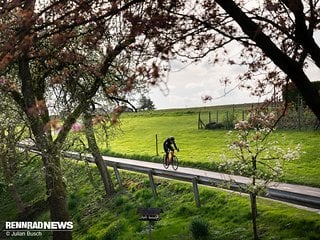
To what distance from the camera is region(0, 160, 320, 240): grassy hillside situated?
12.8 m

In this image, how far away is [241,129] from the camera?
537 inches

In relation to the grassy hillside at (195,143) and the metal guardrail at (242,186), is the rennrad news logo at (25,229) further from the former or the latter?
the grassy hillside at (195,143)

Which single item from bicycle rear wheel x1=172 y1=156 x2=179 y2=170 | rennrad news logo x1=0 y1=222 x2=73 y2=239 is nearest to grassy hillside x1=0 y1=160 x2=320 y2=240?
rennrad news logo x1=0 y1=222 x2=73 y2=239

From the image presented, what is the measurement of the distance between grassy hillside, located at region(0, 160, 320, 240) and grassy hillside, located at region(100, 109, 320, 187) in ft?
6.10

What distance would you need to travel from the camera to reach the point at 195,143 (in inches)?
1353

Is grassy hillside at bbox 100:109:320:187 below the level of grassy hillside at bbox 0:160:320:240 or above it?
above

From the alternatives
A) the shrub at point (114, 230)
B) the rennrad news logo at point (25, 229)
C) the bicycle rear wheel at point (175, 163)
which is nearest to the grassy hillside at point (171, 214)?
the shrub at point (114, 230)

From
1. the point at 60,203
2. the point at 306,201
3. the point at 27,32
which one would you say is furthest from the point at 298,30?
the point at 60,203

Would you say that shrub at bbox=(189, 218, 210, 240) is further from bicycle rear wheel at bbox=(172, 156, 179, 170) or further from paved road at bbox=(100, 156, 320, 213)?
bicycle rear wheel at bbox=(172, 156, 179, 170)

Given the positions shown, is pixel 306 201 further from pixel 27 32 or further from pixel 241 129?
pixel 27 32

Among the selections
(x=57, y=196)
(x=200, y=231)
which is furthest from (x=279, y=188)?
(x=57, y=196)

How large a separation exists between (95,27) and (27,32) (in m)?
0.90

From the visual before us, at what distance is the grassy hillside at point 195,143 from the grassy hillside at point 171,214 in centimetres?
186

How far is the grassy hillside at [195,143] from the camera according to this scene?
20.6 metres
